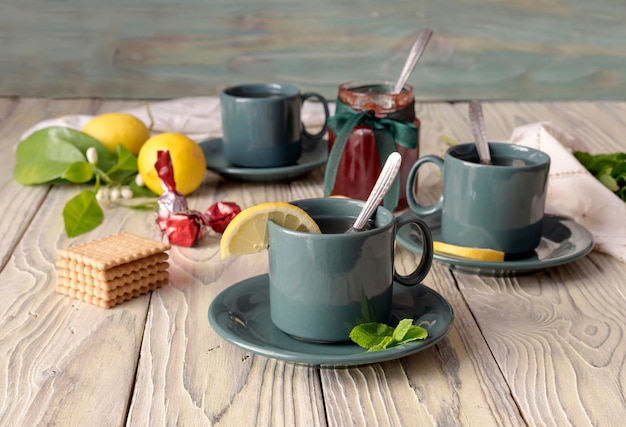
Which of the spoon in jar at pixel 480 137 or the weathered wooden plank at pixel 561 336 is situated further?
the spoon in jar at pixel 480 137

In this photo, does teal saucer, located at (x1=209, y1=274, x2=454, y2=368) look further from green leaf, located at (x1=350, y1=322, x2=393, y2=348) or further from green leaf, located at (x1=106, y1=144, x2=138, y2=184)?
green leaf, located at (x1=106, y1=144, x2=138, y2=184)

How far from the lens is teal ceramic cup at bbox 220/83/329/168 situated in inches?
57.0

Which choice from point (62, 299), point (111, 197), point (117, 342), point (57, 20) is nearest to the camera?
point (117, 342)

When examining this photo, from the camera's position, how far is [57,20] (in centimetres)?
235

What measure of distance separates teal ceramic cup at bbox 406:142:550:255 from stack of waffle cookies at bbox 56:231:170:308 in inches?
14.8

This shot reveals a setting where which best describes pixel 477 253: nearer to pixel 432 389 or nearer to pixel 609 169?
pixel 432 389

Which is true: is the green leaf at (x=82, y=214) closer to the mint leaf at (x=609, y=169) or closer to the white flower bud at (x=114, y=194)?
the white flower bud at (x=114, y=194)

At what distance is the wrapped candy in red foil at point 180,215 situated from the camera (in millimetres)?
1228

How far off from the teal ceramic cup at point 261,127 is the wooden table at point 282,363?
30 cm

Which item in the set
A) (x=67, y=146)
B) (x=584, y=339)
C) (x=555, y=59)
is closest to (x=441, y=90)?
(x=555, y=59)

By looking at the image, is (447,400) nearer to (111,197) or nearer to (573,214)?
(573,214)

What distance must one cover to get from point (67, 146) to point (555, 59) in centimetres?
151

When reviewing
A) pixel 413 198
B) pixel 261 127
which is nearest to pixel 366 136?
pixel 413 198

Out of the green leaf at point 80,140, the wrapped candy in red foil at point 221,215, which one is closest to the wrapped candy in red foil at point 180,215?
the wrapped candy in red foil at point 221,215
